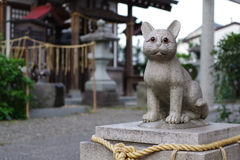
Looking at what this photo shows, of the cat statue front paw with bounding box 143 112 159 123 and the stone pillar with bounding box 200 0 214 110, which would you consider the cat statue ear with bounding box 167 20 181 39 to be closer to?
the cat statue front paw with bounding box 143 112 159 123

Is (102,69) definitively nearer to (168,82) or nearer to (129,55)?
(129,55)

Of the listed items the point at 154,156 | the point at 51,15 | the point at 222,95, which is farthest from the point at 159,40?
the point at 51,15

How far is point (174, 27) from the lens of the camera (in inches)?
114

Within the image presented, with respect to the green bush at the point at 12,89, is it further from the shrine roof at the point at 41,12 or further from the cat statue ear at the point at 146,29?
the cat statue ear at the point at 146,29

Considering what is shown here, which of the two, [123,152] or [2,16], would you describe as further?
[2,16]

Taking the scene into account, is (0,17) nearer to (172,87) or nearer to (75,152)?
(75,152)

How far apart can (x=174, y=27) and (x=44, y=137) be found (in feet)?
10.2

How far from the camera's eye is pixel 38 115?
7410 millimetres

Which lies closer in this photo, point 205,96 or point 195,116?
point 195,116

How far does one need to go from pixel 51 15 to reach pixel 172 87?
29.4 feet

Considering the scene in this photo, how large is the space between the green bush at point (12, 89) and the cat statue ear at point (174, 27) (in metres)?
4.52

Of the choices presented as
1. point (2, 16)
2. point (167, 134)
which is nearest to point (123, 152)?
point (167, 134)

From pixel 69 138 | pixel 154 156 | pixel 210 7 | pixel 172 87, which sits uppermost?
pixel 210 7

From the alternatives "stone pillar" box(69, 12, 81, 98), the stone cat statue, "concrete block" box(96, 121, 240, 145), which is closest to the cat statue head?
the stone cat statue
